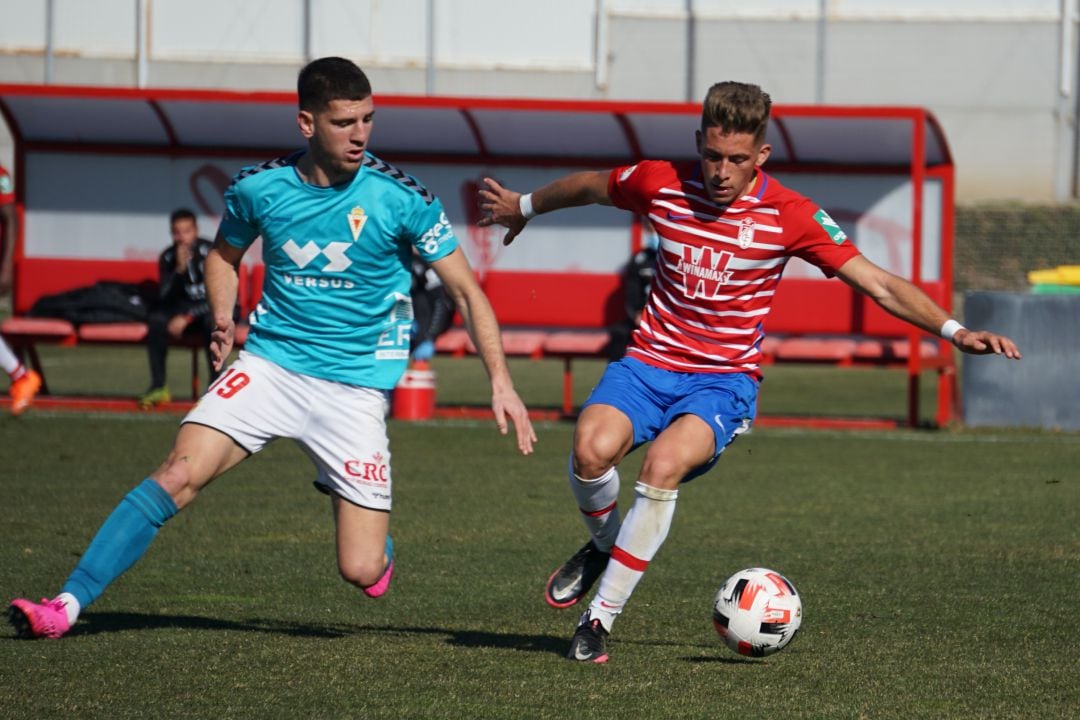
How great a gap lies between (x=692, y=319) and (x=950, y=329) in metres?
0.89

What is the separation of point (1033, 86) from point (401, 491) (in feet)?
74.0

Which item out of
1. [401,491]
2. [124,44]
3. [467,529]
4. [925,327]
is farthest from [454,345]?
[124,44]

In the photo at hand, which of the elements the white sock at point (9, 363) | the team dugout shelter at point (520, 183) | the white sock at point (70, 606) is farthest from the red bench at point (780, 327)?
the white sock at point (70, 606)

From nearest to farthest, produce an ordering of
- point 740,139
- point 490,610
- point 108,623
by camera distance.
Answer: point 740,139, point 108,623, point 490,610

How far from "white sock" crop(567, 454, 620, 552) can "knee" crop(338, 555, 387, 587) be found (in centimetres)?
73

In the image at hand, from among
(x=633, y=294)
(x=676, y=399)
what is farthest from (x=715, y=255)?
(x=633, y=294)

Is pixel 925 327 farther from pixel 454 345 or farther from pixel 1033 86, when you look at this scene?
pixel 1033 86

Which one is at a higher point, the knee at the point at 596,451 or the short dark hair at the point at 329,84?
the short dark hair at the point at 329,84

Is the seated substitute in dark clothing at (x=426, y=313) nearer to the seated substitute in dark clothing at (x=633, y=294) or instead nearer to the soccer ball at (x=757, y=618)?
the seated substitute in dark clothing at (x=633, y=294)

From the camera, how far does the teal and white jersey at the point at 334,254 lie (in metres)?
5.61

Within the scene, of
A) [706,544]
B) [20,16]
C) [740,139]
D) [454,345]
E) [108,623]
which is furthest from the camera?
[20,16]

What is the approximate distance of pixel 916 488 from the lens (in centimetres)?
1043

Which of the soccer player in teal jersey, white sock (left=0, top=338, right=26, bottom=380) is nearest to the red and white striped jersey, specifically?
the soccer player in teal jersey

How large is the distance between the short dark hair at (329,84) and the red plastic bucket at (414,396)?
354 inches
